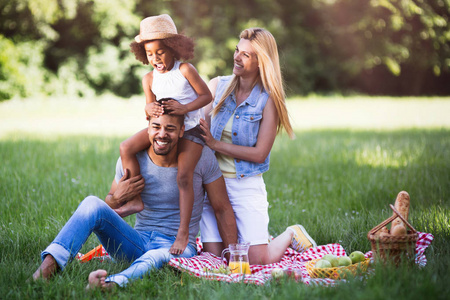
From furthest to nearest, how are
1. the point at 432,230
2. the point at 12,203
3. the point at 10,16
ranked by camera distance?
the point at 10,16 < the point at 12,203 < the point at 432,230

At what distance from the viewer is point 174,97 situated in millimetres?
4234

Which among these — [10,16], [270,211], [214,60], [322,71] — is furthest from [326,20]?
[270,211]

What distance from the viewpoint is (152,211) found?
422 centimetres

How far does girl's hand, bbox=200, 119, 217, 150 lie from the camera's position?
4.16 metres

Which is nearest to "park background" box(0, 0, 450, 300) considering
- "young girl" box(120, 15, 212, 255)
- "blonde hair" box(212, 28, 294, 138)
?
"blonde hair" box(212, 28, 294, 138)

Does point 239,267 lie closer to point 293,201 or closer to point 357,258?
point 357,258

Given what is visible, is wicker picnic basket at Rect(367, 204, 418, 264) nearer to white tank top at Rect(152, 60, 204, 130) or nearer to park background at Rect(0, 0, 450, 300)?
park background at Rect(0, 0, 450, 300)

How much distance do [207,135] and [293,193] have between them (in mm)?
3085

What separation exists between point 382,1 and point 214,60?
8355 mm

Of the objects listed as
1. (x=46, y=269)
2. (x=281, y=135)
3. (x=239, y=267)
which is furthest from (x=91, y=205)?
(x=281, y=135)

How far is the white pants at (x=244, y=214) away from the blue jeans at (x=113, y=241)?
41cm

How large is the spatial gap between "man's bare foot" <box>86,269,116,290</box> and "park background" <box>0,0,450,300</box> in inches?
2.4

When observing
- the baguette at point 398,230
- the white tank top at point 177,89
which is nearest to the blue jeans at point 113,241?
the white tank top at point 177,89

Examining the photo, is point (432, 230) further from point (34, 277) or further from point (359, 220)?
point (34, 277)
